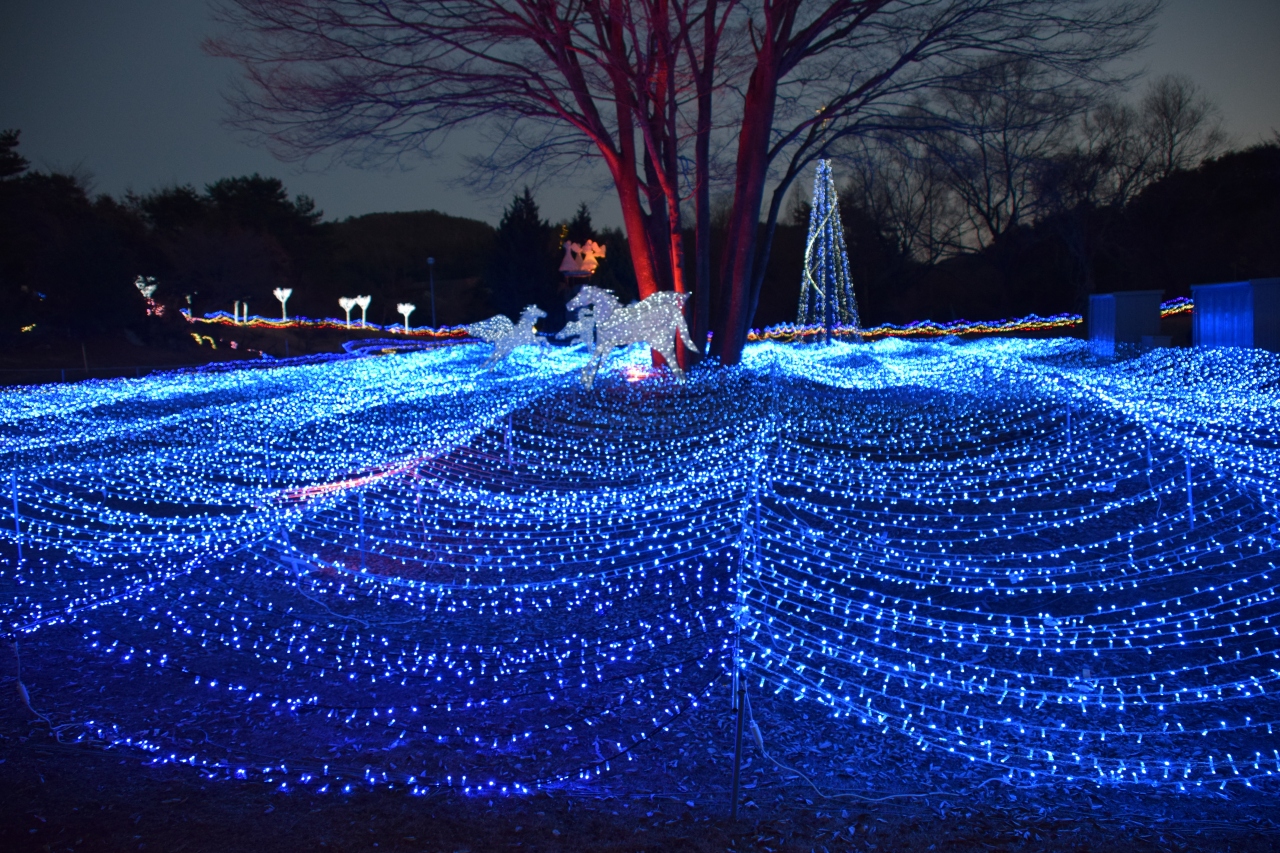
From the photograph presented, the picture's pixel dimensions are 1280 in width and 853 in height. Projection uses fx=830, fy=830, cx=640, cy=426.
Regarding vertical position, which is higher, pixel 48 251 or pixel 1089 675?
pixel 48 251

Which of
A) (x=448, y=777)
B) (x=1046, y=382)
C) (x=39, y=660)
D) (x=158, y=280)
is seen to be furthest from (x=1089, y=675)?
(x=158, y=280)

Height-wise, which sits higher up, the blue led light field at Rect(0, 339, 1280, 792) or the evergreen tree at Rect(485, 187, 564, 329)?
the evergreen tree at Rect(485, 187, 564, 329)

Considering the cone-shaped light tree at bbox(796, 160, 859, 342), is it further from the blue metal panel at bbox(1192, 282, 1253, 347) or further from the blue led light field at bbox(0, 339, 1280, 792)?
the blue led light field at bbox(0, 339, 1280, 792)

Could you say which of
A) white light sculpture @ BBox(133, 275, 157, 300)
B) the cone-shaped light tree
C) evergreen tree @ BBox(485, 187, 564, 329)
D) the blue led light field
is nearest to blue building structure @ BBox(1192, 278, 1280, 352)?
the blue led light field

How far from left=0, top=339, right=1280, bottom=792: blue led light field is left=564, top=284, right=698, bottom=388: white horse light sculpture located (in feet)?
5.79

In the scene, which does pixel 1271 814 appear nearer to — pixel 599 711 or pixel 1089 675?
pixel 1089 675

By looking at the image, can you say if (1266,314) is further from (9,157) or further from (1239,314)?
(9,157)

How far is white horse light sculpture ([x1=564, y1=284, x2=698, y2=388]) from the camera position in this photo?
11.2 metres

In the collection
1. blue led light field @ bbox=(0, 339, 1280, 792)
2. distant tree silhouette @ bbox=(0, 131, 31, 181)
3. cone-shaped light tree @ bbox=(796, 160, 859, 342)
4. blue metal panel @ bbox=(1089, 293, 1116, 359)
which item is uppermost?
distant tree silhouette @ bbox=(0, 131, 31, 181)

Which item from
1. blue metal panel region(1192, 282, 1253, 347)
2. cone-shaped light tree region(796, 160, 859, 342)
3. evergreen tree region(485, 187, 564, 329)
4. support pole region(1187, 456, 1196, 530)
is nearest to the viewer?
support pole region(1187, 456, 1196, 530)

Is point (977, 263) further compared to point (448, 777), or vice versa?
point (977, 263)

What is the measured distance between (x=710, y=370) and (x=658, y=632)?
8.32 m

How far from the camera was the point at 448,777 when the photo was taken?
115 inches

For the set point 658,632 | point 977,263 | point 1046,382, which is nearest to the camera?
point 658,632
